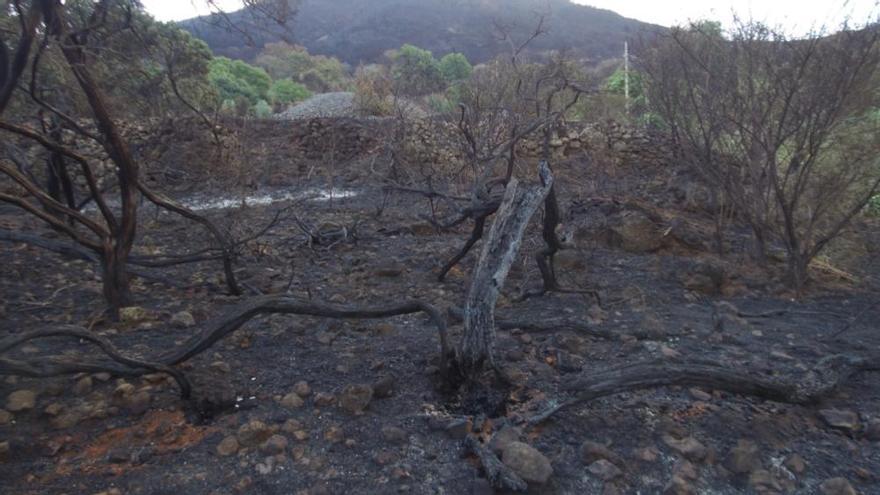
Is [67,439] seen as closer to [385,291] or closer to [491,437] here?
[491,437]

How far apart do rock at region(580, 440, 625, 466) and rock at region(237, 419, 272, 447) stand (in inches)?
45.1

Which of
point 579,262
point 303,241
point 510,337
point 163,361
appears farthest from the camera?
point 303,241

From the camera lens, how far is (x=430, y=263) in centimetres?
470

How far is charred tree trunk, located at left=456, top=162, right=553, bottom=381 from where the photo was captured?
7.80ft

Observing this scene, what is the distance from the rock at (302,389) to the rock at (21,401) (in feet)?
3.26

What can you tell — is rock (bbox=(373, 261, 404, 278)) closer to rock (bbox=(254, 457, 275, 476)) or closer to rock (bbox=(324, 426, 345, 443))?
rock (bbox=(324, 426, 345, 443))

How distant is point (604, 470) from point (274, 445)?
3.80ft

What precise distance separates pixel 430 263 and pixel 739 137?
2780 millimetres

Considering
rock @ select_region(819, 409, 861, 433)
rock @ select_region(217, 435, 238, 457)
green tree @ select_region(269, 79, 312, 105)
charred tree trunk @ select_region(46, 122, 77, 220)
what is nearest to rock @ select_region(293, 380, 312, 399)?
rock @ select_region(217, 435, 238, 457)

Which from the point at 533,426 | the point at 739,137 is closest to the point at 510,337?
the point at 533,426

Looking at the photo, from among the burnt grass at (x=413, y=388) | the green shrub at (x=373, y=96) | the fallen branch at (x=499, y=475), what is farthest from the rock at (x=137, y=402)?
the green shrub at (x=373, y=96)

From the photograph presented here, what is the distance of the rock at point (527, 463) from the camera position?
193 centimetres

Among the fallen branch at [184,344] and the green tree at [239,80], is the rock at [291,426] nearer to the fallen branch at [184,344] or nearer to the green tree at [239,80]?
the fallen branch at [184,344]

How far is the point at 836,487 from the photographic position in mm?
1888
